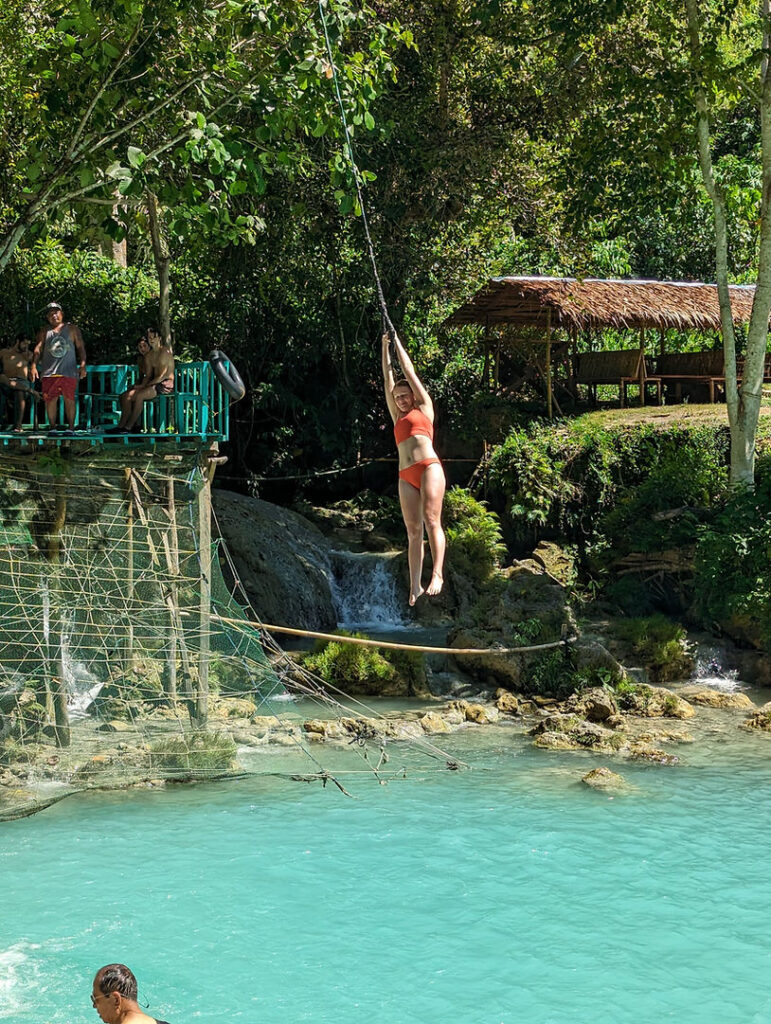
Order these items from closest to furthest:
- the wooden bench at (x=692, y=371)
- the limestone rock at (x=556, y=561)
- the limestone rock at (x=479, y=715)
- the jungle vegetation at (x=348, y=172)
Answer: the jungle vegetation at (x=348, y=172)
the limestone rock at (x=479, y=715)
the limestone rock at (x=556, y=561)
the wooden bench at (x=692, y=371)

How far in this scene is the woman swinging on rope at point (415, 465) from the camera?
769cm

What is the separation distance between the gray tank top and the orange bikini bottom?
6137 millimetres

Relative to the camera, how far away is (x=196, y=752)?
11781 millimetres

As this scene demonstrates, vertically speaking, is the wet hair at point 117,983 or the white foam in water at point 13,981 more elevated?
the wet hair at point 117,983

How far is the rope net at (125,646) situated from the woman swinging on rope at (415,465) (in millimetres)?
3744

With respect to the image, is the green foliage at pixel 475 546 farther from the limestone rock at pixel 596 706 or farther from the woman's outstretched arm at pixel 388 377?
the woman's outstretched arm at pixel 388 377

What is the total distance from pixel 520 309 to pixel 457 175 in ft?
11.1

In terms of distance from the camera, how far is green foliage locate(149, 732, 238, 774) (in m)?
11.9

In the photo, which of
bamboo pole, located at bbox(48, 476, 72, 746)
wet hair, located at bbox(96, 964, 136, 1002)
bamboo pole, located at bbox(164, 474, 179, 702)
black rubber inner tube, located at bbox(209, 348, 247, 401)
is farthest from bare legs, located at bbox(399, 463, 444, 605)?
bamboo pole, located at bbox(48, 476, 72, 746)

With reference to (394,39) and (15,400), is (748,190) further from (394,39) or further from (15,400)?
(15,400)

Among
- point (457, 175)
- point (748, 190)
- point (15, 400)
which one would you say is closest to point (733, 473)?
point (748, 190)

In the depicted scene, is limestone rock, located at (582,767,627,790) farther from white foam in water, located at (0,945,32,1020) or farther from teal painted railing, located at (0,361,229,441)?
white foam in water, located at (0,945,32,1020)

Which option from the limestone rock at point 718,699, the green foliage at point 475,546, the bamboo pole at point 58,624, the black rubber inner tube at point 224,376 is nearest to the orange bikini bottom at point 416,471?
the black rubber inner tube at point 224,376

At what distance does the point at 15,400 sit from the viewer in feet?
43.0
